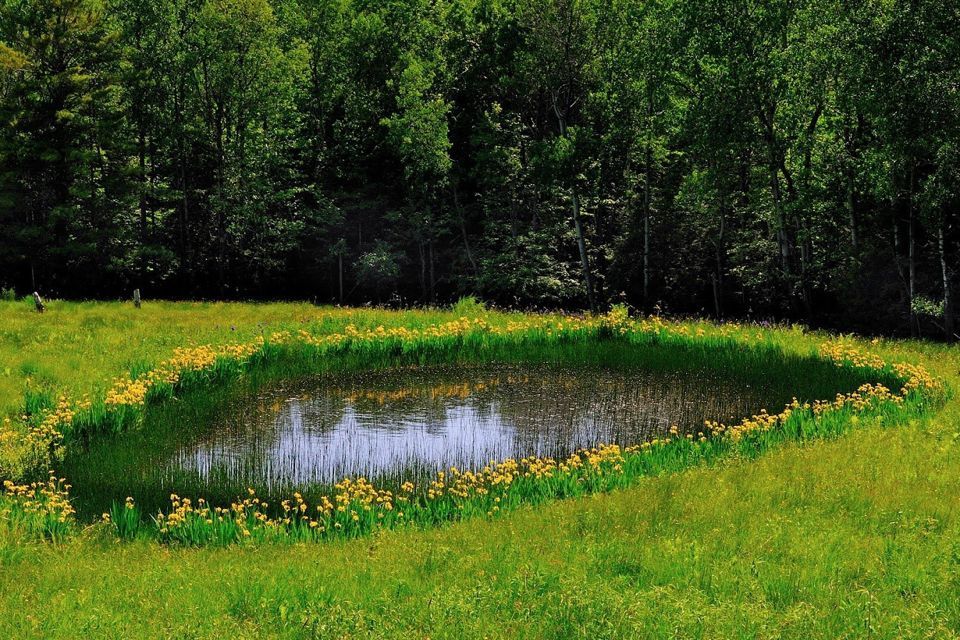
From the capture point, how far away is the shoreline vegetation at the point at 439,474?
9031 millimetres

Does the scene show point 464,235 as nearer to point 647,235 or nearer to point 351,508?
point 647,235

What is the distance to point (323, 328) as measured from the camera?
69.5 feet

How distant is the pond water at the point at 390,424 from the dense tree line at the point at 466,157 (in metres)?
12.0

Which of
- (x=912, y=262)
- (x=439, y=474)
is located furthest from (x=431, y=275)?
(x=439, y=474)

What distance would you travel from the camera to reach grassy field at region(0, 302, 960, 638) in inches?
233

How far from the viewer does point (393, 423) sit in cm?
1441

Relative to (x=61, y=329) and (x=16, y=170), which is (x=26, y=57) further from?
(x=61, y=329)

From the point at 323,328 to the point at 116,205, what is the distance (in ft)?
77.8

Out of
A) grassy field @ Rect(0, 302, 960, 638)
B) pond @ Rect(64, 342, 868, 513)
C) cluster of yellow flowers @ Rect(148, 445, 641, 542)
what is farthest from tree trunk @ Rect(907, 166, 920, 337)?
cluster of yellow flowers @ Rect(148, 445, 641, 542)

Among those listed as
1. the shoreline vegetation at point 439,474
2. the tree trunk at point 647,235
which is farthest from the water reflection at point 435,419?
the tree trunk at point 647,235

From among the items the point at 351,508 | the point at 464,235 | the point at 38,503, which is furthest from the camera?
the point at 464,235

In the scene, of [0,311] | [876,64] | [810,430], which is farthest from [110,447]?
[876,64]

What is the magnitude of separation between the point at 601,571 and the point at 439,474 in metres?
3.60

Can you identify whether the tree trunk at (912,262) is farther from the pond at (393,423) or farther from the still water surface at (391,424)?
the still water surface at (391,424)
